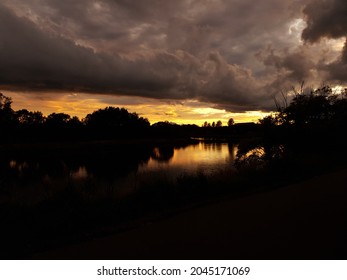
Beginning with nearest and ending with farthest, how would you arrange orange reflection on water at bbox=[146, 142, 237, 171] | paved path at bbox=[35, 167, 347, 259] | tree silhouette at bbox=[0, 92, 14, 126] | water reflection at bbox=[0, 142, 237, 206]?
paved path at bbox=[35, 167, 347, 259], water reflection at bbox=[0, 142, 237, 206], orange reflection on water at bbox=[146, 142, 237, 171], tree silhouette at bbox=[0, 92, 14, 126]

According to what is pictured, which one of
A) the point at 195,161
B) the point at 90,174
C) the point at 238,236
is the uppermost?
the point at 238,236

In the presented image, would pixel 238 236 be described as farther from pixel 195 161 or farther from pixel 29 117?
pixel 29 117

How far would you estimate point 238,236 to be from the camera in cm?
577

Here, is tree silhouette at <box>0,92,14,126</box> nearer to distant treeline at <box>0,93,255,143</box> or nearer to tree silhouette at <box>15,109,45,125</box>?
distant treeline at <box>0,93,255,143</box>

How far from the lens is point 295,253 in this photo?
4.91 meters

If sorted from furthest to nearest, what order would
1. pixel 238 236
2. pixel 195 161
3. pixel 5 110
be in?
pixel 5 110
pixel 195 161
pixel 238 236

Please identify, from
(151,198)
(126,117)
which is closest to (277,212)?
(151,198)

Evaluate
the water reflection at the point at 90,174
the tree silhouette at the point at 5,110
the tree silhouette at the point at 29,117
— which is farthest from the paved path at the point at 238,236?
the tree silhouette at the point at 29,117

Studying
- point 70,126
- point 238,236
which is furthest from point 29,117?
point 238,236

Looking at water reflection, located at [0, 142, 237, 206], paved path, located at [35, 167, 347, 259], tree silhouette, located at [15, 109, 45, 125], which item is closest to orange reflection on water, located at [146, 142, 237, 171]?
water reflection, located at [0, 142, 237, 206]

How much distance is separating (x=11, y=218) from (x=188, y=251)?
14.8 ft

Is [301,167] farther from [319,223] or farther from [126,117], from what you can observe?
[126,117]

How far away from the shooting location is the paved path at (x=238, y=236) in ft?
16.5

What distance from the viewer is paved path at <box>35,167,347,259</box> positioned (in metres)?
5.03
